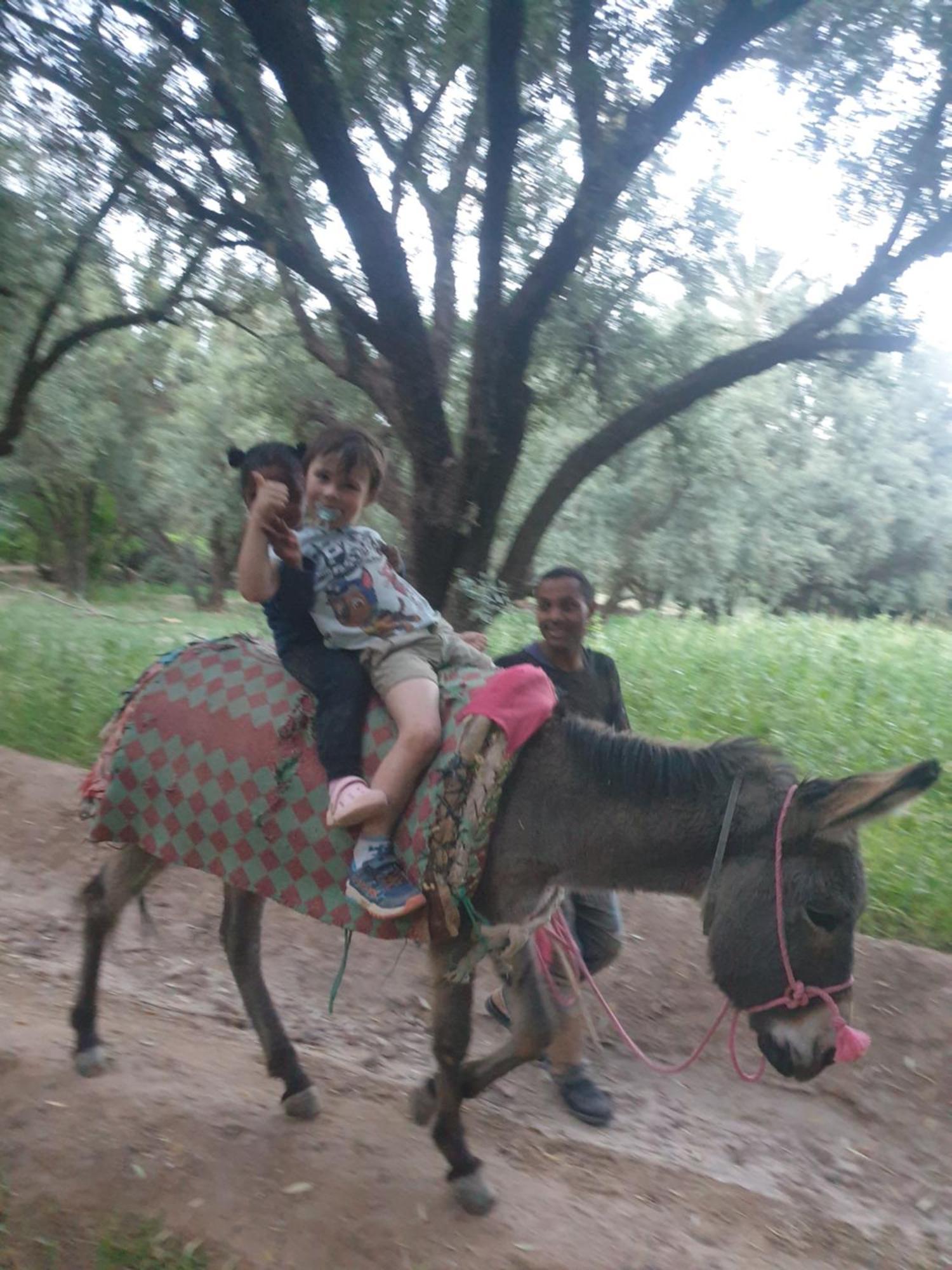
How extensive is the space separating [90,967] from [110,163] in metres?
6.61

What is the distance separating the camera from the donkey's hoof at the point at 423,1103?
366cm

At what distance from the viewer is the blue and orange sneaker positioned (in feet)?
10.1

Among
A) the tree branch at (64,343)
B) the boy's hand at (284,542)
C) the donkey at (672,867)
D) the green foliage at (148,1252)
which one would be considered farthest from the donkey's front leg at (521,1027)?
the tree branch at (64,343)

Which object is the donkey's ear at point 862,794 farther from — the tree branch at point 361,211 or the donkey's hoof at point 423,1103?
the tree branch at point 361,211

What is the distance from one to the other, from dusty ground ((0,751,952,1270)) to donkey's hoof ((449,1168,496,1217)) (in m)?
0.04

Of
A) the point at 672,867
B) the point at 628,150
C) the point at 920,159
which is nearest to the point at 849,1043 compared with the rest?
the point at 672,867

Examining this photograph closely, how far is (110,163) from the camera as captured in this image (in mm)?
8078

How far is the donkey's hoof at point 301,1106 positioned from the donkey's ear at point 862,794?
2.26 m

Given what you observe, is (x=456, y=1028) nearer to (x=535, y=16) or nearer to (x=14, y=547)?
(x=535, y=16)

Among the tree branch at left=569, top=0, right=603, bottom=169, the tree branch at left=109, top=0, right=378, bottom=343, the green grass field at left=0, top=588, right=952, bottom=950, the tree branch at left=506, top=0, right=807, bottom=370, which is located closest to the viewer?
the green grass field at left=0, top=588, right=952, bottom=950

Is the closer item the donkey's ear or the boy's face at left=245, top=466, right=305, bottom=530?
the donkey's ear

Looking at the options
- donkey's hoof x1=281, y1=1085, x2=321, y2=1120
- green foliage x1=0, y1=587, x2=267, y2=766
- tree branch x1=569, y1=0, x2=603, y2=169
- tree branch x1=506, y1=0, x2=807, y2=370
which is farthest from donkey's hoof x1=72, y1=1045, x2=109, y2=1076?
tree branch x1=569, y1=0, x2=603, y2=169

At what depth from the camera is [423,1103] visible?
3691 millimetres

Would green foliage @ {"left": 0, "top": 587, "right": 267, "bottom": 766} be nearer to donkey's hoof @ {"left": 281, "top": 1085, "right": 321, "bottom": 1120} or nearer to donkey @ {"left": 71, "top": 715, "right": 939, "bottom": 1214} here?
donkey's hoof @ {"left": 281, "top": 1085, "right": 321, "bottom": 1120}
